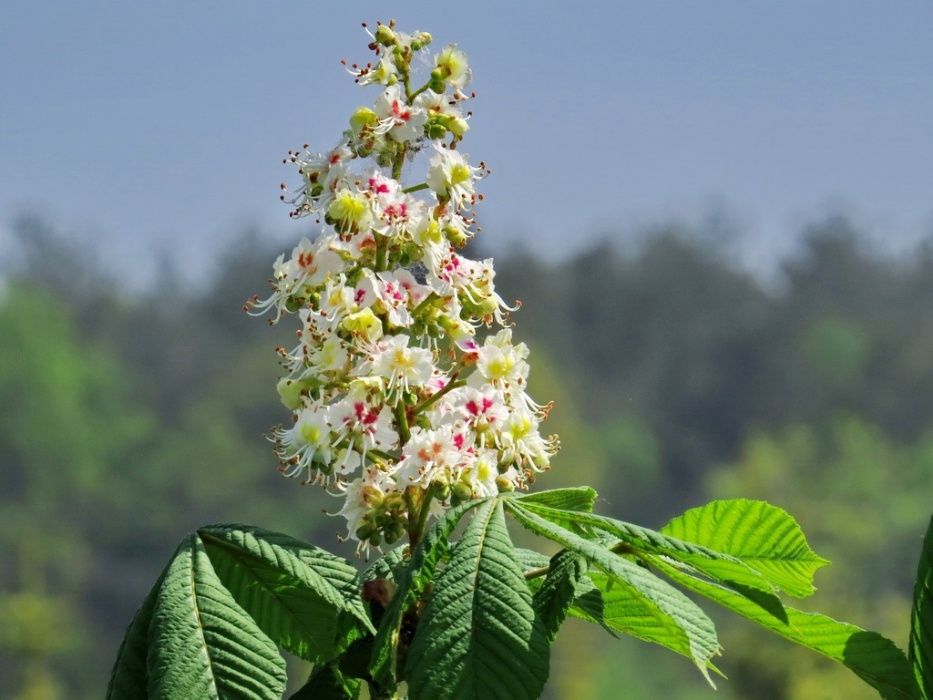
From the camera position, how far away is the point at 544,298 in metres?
31.8

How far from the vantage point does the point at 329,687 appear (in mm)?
1476

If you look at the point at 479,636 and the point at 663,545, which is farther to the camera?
the point at 663,545

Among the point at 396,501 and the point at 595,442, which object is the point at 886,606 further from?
the point at 396,501

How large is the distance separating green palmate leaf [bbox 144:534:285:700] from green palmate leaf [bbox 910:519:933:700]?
66 centimetres

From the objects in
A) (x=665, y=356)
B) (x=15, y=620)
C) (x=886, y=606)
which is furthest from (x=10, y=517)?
(x=886, y=606)

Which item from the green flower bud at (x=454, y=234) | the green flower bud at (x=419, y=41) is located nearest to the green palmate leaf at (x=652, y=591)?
the green flower bud at (x=454, y=234)

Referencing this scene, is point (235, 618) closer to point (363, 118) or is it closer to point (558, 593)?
point (558, 593)

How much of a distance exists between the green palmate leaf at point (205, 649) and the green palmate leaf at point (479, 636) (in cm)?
18

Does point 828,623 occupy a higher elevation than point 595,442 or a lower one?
lower

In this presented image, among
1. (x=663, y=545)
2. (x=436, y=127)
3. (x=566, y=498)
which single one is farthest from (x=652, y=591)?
(x=436, y=127)

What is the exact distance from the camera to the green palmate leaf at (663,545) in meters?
1.37

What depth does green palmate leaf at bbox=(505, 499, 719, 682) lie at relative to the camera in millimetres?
1276

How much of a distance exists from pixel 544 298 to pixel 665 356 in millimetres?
4350

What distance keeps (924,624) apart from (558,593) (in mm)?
386
